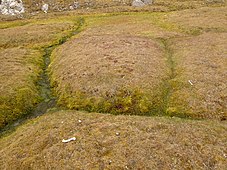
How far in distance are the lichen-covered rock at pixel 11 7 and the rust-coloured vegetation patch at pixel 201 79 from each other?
194 ft

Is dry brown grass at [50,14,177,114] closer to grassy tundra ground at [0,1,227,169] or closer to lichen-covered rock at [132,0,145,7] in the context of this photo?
grassy tundra ground at [0,1,227,169]

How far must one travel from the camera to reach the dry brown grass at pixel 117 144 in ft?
65.4

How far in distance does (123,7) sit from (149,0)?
41.6 ft

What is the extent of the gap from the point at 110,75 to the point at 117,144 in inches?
559

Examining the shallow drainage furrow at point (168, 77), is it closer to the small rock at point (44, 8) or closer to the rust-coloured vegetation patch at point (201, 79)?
the rust-coloured vegetation patch at point (201, 79)

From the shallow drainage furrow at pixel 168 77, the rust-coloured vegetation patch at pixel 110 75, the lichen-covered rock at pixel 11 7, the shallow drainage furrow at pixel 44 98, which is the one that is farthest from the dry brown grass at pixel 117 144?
the lichen-covered rock at pixel 11 7

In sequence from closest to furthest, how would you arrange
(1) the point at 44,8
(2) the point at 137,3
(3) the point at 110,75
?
1. (3) the point at 110,75
2. (1) the point at 44,8
3. (2) the point at 137,3

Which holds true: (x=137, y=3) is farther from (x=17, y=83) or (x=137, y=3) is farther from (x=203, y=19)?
(x=17, y=83)

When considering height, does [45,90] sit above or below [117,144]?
below

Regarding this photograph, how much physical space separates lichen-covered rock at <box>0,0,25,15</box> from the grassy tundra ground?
29.4 metres

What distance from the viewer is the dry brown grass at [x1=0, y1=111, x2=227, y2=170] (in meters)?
19.9

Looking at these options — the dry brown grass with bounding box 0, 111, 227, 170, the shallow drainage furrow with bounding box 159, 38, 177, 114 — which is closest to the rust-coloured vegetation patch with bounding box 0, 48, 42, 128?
the dry brown grass with bounding box 0, 111, 227, 170

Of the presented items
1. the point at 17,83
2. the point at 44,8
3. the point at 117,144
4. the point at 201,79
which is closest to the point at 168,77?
the point at 201,79

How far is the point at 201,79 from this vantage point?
32719 millimetres
